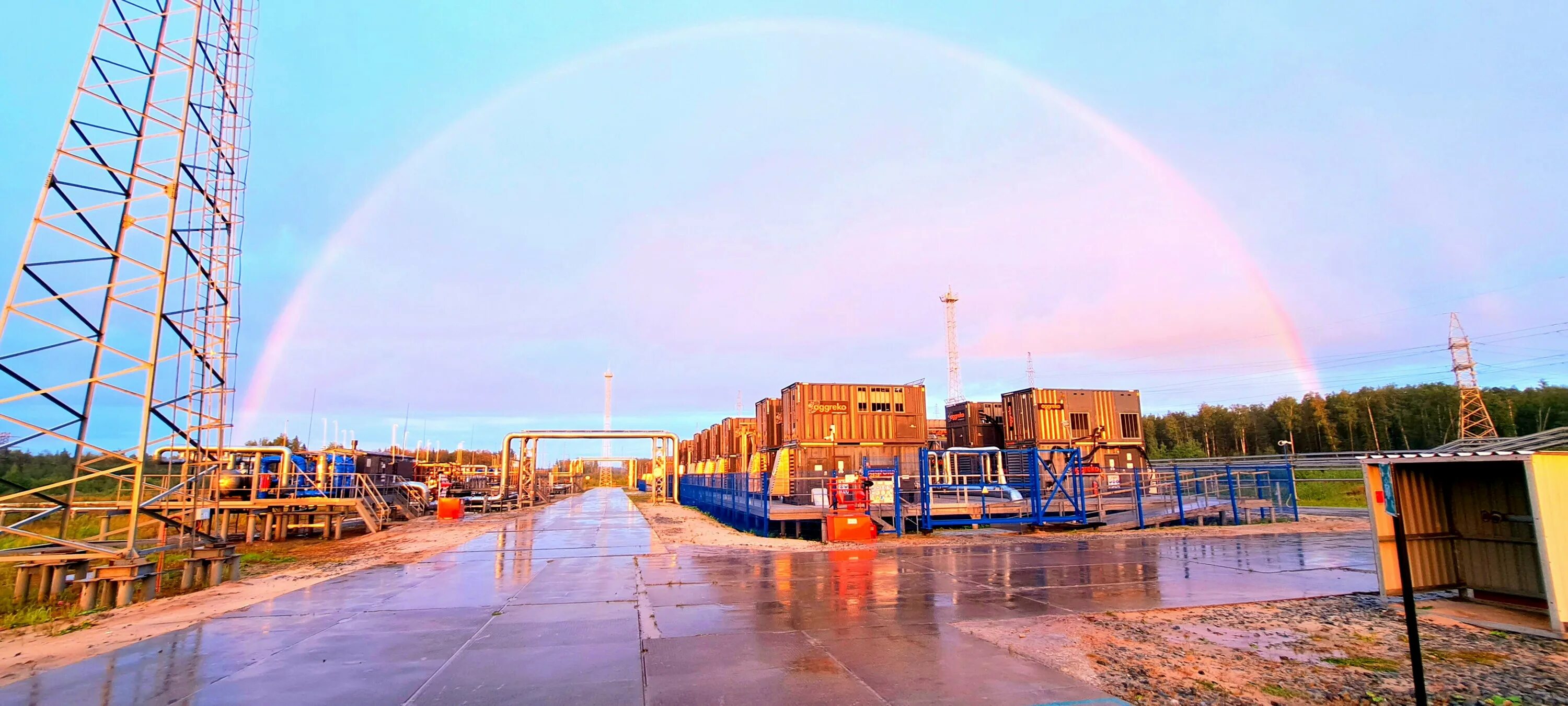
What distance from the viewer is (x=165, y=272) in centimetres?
1202

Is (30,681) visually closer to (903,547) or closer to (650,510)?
(903,547)

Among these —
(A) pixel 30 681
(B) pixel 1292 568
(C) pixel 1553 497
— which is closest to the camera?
(A) pixel 30 681

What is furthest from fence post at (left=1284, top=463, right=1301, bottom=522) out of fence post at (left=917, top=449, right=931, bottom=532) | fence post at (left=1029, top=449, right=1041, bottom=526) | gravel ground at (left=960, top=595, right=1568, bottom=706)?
gravel ground at (left=960, top=595, right=1568, bottom=706)

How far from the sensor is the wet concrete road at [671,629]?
20.4 ft

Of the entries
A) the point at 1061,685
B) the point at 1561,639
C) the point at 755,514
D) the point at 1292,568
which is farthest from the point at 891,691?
the point at 755,514

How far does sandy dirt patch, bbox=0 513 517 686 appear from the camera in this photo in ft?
25.4

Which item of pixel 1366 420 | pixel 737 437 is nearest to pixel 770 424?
pixel 737 437

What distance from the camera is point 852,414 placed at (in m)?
33.1

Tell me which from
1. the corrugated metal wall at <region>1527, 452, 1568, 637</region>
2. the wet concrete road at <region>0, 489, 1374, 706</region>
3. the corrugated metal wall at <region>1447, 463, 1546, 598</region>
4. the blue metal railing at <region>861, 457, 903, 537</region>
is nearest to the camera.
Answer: the wet concrete road at <region>0, 489, 1374, 706</region>

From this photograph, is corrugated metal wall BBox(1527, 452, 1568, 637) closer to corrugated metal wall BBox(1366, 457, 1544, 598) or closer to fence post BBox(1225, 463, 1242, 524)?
corrugated metal wall BBox(1366, 457, 1544, 598)

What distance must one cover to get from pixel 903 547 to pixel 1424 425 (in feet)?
266

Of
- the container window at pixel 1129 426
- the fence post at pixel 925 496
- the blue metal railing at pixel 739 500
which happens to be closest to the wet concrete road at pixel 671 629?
the fence post at pixel 925 496

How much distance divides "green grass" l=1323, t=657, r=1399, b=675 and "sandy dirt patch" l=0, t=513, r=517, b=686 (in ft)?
41.8

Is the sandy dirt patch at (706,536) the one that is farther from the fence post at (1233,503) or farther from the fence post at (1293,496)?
the fence post at (1293,496)
